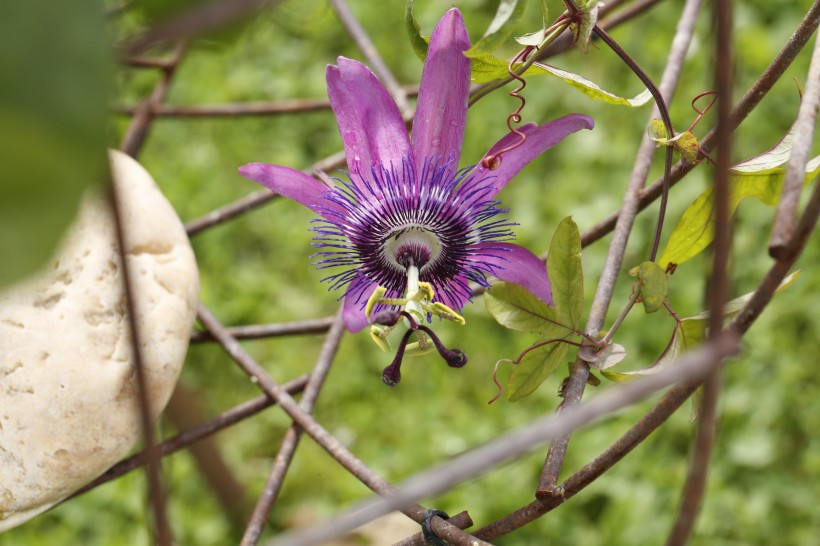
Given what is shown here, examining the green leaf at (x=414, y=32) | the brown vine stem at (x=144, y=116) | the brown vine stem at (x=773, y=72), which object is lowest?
the green leaf at (x=414, y=32)

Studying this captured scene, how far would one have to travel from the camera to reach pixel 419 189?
1.81ft

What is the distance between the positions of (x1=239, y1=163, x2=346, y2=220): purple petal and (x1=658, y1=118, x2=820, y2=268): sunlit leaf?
21 centimetres

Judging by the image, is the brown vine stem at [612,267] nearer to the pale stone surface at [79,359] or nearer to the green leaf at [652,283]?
the green leaf at [652,283]

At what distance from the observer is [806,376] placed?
153 centimetres

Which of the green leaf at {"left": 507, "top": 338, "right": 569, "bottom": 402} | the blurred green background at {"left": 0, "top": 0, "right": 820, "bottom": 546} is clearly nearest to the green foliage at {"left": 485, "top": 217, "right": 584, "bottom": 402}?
the green leaf at {"left": 507, "top": 338, "right": 569, "bottom": 402}

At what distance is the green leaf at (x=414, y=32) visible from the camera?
514 mm

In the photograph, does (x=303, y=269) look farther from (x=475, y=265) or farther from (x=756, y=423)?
(x=475, y=265)

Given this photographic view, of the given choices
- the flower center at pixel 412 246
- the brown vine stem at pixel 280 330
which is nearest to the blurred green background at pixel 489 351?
the brown vine stem at pixel 280 330

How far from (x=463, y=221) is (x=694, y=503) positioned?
0.79 ft

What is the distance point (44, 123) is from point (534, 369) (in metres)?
0.37

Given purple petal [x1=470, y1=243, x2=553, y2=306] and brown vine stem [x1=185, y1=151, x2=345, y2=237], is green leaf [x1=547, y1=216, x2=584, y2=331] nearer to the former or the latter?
purple petal [x1=470, y1=243, x2=553, y2=306]

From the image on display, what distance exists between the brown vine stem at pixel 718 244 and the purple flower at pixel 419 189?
0.56ft

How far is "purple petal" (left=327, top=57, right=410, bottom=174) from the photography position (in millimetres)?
543

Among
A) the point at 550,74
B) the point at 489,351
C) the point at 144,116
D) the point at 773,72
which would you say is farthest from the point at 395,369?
the point at 489,351
